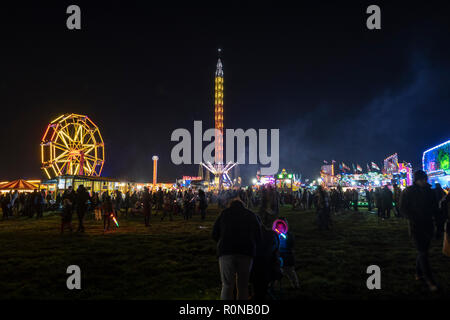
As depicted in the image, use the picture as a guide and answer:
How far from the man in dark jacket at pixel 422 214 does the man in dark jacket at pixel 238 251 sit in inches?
118

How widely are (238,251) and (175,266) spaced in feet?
10.9

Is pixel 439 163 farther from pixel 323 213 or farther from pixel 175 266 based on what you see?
pixel 175 266

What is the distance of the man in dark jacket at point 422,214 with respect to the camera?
15.9ft

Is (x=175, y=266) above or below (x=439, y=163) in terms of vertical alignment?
below

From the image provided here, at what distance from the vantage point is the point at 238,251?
3.45 m

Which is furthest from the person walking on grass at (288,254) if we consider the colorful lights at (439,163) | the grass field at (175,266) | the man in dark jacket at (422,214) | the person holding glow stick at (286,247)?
the colorful lights at (439,163)

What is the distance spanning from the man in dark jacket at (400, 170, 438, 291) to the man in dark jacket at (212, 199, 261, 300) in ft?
9.84

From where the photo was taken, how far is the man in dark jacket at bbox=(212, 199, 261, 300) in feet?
11.3

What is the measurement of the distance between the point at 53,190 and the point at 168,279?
25.9 metres

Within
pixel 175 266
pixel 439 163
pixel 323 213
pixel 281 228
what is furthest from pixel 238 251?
pixel 439 163

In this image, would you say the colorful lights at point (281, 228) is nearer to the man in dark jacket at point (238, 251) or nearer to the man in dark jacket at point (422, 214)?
the man in dark jacket at point (238, 251)

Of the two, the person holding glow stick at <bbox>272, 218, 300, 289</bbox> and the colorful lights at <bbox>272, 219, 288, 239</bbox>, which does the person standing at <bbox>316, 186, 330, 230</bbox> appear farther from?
the colorful lights at <bbox>272, 219, 288, 239</bbox>

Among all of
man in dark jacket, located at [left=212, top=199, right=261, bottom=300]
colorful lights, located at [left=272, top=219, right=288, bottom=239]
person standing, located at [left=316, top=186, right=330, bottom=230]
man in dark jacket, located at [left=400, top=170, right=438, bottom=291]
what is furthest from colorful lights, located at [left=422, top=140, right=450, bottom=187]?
man in dark jacket, located at [left=212, top=199, right=261, bottom=300]
